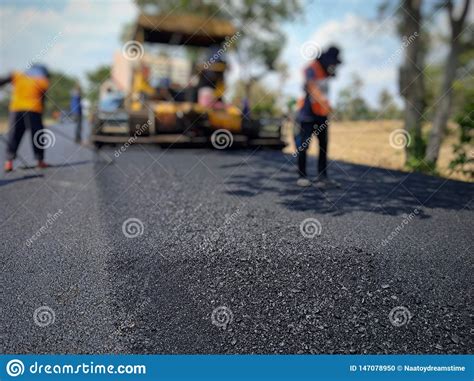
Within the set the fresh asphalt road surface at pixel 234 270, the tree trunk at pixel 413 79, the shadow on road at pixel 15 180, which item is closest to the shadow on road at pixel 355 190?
the fresh asphalt road surface at pixel 234 270

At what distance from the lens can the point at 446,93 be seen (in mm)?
7129

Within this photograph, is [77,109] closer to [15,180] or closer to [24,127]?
[24,127]

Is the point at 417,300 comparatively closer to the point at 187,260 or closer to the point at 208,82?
the point at 187,260

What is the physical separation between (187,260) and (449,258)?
191 centimetres

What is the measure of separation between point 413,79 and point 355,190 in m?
3.19

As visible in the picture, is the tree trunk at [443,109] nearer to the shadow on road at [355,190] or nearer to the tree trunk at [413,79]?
the tree trunk at [413,79]

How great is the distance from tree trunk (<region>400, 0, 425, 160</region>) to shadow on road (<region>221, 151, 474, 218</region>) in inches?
56.0

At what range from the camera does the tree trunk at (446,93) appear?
6.36m

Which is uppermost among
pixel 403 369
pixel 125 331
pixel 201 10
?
pixel 201 10

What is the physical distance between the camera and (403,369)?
2.09m

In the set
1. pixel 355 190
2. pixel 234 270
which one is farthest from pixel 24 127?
pixel 355 190

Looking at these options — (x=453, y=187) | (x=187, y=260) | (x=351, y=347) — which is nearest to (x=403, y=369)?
(x=351, y=347)

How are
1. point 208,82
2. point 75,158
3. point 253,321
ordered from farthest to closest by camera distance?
point 208,82 < point 75,158 < point 253,321

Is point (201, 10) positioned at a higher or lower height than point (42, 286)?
higher
